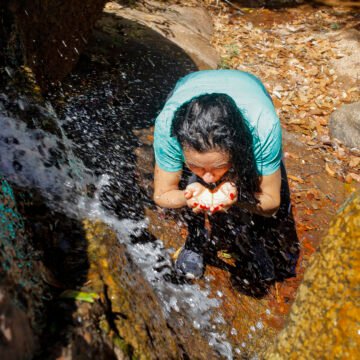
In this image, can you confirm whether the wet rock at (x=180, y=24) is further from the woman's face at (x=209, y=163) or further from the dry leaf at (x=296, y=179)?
the woman's face at (x=209, y=163)

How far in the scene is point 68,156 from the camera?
148 inches

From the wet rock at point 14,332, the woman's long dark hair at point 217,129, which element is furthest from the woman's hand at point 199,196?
the wet rock at point 14,332

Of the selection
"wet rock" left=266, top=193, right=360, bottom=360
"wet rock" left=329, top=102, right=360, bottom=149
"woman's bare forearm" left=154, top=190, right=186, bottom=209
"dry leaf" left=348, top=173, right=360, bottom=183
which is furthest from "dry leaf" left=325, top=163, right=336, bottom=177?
"wet rock" left=266, top=193, right=360, bottom=360

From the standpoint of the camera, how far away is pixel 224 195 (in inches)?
106

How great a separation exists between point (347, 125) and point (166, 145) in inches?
155

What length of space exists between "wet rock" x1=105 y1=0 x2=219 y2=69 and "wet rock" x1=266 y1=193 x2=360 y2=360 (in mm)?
5111

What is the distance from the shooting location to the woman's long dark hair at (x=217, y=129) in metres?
2.51

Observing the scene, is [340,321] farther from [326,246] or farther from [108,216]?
[108,216]

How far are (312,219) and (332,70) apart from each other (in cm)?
369

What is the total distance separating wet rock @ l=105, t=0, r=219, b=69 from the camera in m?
7.20

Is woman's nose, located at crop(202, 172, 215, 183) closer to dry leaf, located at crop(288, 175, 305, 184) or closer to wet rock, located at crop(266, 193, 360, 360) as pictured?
wet rock, located at crop(266, 193, 360, 360)

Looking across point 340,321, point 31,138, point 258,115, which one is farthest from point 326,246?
point 31,138

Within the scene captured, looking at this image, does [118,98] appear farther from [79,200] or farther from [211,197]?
[211,197]

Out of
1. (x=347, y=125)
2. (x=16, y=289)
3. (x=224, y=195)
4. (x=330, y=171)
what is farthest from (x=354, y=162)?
(x=16, y=289)
